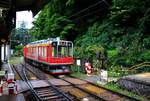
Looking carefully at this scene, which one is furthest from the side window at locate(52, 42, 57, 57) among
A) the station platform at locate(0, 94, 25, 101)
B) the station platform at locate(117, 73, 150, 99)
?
the station platform at locate(0, 94, 25, 101)

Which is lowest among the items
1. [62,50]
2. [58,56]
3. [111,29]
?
[58,56]

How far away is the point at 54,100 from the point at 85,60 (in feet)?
40.9

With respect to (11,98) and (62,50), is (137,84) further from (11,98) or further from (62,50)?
(62,50)

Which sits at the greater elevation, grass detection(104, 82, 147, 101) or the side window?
the side window

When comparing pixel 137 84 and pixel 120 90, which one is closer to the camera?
pixel 137 84

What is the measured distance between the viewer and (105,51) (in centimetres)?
2670

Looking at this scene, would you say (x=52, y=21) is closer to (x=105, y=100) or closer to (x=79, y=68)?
(x=79, y=68)

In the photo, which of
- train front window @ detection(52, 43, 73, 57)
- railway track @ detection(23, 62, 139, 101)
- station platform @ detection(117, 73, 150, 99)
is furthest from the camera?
train front window @ detection(52, 43, 73, 57)

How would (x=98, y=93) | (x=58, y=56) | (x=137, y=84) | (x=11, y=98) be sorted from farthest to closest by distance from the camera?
1. (x=58, y=56)
2. (x=98, y=93)
3. (x=137, y=84)
4. (x=11, y=98)

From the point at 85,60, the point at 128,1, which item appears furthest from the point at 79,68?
the point at 128,1

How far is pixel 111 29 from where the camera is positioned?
30.7m

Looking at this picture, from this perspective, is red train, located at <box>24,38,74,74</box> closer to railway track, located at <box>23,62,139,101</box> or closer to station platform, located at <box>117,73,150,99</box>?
railway track, located at <box>23,62,139,101</box>

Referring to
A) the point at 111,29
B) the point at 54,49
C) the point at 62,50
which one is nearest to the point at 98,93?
the point at 54,49

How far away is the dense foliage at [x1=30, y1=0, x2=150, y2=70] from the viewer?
78.9ft
